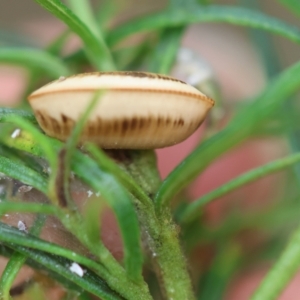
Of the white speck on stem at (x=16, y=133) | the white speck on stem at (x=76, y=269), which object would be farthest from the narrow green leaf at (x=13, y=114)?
the white speck on stem at (x=76, y=269)

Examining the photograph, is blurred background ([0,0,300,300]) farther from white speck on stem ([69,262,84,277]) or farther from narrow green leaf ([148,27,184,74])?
narrow green leaf ([148,27,184,74])

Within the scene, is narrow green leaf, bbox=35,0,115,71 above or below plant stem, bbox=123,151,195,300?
above

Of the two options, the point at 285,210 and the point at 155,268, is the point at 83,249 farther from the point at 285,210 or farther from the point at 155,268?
the point at 285,210

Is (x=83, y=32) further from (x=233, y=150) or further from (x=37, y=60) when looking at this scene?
(x=233, y=150)

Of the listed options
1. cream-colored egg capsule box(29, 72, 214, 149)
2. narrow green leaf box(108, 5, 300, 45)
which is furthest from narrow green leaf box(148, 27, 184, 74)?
cream-colored egg capsule box(29, 72, 214, 149)

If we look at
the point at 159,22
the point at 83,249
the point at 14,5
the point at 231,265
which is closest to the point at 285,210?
the point at 231,265

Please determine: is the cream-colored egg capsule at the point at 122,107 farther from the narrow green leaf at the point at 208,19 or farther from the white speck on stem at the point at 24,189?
the narrow green leaf at the point at 208,19
